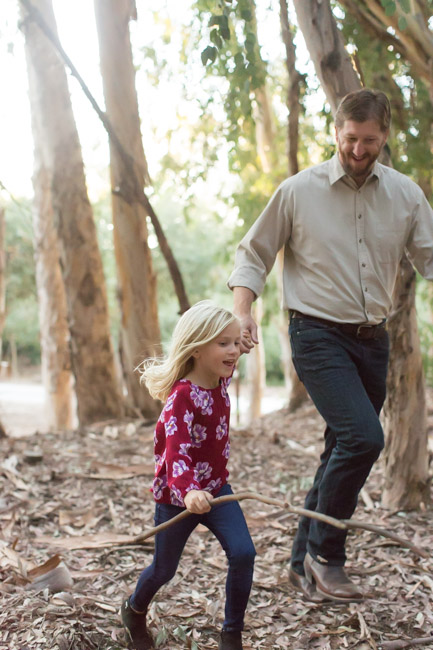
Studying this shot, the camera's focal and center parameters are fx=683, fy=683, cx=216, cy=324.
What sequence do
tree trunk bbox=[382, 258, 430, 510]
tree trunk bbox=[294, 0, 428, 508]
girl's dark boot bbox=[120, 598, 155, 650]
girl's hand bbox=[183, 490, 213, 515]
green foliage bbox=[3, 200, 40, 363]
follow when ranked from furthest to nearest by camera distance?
green foliage bbox=[3, 200, 40, 363] → tree trunk bbox=[382, 258, 430, 510] → tree trunk bbox=[294, 0, 428, 508] → girl's dark boot bbox=[120, 598, 155, 650] → girl's hand bbox=[183, 490, 213, 515]

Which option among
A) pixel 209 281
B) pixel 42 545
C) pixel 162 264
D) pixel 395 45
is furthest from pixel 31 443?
pixel 209 281

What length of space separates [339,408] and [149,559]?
1.55m

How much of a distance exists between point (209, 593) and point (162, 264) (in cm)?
2425

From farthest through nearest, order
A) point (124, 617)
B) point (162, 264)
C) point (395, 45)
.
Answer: point (162, 264) → point (395, 45) → point (124, 617)

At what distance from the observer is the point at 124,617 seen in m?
2.77

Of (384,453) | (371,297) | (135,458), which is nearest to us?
(371,297)

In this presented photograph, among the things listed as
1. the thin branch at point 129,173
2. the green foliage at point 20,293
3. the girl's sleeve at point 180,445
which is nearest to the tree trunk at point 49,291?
the thin branch at point 129,173

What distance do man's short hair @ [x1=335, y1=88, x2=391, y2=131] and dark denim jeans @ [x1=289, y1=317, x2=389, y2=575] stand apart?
923mm

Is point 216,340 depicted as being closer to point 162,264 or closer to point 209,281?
point 162,264

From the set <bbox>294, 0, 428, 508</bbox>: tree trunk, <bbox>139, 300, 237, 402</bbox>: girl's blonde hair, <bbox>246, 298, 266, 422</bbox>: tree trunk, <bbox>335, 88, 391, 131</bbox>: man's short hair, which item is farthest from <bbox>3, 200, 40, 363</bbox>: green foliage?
<bbox>139, 300, 237, 402</bbox>: girl's blonde hair

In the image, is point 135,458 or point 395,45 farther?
point 135,458

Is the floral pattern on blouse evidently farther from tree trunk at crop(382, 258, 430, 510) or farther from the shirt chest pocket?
tree trunk at crop(382, 258, 430, 510)

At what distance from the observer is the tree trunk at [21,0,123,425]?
24.6 ft

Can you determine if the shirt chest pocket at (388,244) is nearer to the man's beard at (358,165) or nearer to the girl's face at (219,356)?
the man's beard at (358,165)
